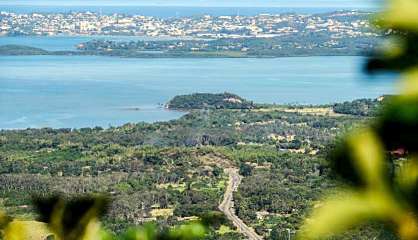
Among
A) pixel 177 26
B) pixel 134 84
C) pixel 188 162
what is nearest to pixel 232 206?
pixel 188 162

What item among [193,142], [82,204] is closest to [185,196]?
[193,142]

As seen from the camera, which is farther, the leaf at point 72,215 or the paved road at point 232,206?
the paved road at point 232,206

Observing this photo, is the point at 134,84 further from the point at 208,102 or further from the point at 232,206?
the point at 232,206

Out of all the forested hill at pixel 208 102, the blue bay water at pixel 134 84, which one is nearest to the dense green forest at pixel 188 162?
the forested hill at pixel 208 102

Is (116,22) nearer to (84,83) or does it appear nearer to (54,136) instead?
(84,83)

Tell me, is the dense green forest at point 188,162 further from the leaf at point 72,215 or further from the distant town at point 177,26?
the distant town at point 177,26

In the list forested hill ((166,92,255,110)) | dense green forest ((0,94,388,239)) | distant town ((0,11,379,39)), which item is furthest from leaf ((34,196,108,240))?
distant town ((0,11,379,39))

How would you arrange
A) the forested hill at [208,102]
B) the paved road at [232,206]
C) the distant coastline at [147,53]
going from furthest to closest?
the distant coastline at [147,53] < the forested hill at [208,102] < the paved road at [232,206]
